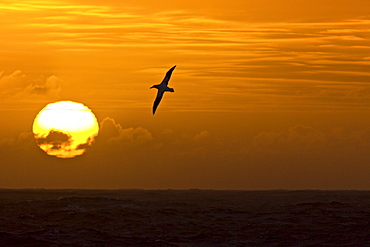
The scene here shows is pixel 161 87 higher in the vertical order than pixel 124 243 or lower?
higher

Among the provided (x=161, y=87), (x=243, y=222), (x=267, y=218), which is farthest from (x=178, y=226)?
(x=161, y=87)

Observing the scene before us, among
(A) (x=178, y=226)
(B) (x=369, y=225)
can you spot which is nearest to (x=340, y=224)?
(B) (x=369, y=225)

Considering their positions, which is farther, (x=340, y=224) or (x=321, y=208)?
(x=321, y=208)

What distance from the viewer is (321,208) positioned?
218 feet

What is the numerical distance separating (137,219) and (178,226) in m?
5.93

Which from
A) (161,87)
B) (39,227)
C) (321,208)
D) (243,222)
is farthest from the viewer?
(321,208)

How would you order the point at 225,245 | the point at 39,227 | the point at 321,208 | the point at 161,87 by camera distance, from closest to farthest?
the point at 161,87 → the point at 225,245 → the point at 39,227 → the point at 321,208

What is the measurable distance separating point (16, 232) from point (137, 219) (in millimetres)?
11666

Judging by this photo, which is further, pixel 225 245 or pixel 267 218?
pixel 267 218

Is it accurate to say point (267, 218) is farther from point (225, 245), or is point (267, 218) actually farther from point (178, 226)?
point (225, 245)

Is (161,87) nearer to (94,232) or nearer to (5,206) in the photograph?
(94,232)

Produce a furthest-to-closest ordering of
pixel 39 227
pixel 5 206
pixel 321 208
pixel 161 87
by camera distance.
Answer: pixel 5 206
pixel 321 208
pixel 39 227
pixel 161 87

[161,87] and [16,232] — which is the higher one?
[161,87]

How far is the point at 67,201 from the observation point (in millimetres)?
74500
